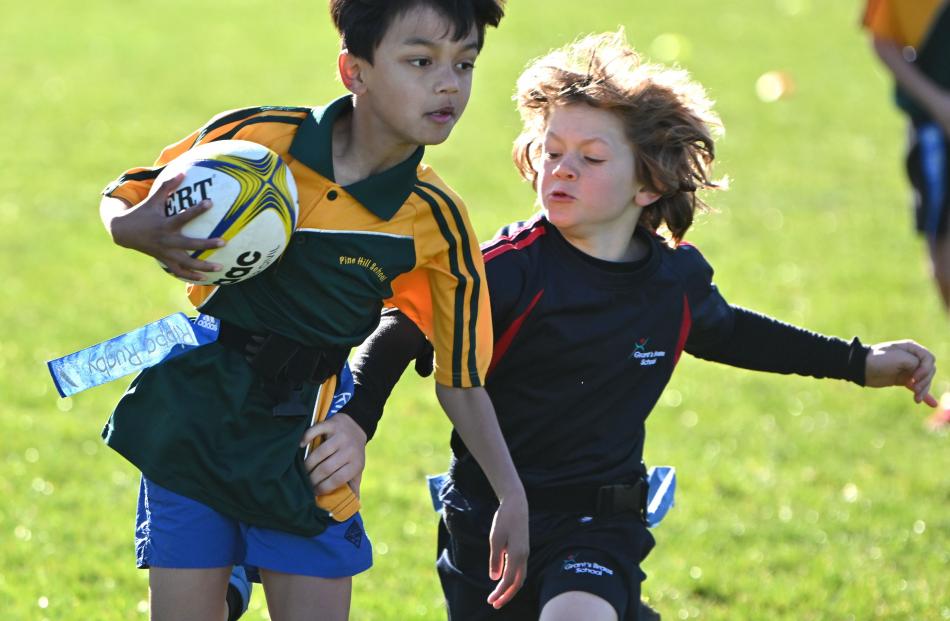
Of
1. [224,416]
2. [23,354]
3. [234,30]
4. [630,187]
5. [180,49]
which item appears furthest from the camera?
[234,30]

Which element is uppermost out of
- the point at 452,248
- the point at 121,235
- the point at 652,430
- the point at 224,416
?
the point at 121,235

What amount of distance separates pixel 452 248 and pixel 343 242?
287mm

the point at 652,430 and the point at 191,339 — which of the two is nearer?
the point at 191,339

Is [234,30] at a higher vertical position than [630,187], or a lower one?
lower

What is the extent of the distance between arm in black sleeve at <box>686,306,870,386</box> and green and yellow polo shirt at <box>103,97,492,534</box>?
110cm

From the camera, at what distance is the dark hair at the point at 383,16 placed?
350 cm

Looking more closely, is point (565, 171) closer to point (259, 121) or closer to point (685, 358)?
point (259, 121)

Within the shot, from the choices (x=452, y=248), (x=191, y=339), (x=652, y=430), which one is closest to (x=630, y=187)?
(x=452, y=248)

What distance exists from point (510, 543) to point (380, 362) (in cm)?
60

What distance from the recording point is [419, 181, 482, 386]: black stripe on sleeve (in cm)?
365

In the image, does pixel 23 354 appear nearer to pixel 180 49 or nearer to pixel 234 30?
pixel 180 49

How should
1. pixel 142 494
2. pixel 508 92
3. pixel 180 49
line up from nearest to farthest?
pixel 142 494, pixel 508 92, pixel 180 49

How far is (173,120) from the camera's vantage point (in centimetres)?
1473

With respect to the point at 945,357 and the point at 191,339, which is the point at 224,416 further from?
the point at 945,357
